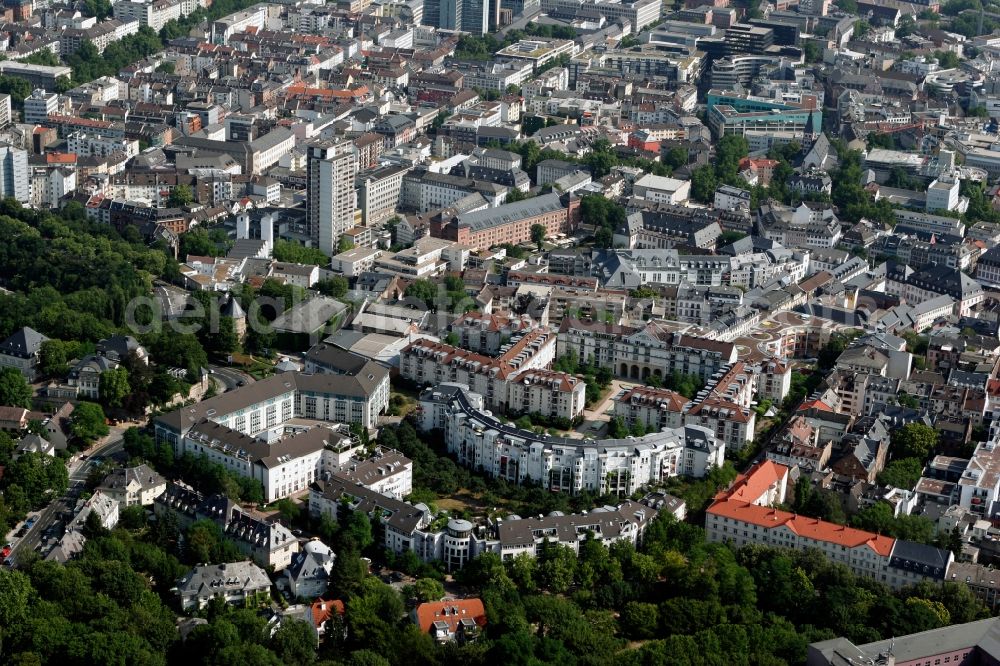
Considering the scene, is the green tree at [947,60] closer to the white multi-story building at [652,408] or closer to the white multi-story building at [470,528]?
the white multi-story building at [652,408]

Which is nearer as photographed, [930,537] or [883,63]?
[930,537]

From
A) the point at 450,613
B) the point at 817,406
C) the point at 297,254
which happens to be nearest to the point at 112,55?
the point at 297,254

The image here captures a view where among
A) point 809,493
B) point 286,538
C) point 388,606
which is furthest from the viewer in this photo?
point 809,493

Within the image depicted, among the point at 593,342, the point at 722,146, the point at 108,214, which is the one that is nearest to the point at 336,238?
the point at 108,214

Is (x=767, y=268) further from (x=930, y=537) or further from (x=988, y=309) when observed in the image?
(x=930, y=537)

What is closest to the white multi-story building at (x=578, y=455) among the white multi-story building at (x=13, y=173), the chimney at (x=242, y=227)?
the chimney at (x=242, y=227)

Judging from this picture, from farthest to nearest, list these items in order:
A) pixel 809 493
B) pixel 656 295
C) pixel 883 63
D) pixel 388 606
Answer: pixel 883 63, pixel 656 295, pixel 809 493, pixel 388 606

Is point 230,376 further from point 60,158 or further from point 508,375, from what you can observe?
point 60,158

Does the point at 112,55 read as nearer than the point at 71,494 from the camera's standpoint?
No
